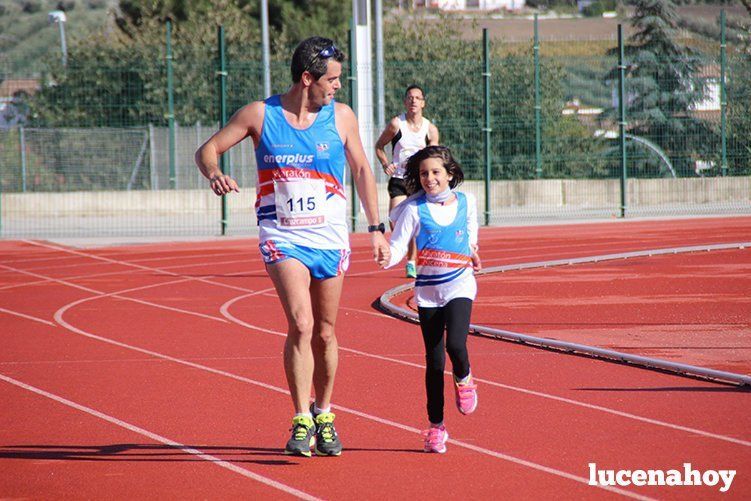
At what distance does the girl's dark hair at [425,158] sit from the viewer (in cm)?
670

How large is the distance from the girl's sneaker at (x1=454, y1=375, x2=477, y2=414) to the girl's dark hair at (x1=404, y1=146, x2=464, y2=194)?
111 cm

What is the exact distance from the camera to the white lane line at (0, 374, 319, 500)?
577 cm

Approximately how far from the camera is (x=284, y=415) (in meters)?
7.39

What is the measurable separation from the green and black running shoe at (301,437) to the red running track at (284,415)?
0.08 m

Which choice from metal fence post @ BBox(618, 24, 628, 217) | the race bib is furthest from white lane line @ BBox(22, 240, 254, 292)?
metal fence post @ BBox(618, 24, 628, 217)

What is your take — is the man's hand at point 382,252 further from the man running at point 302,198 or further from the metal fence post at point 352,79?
the metal fence post at point 352,79

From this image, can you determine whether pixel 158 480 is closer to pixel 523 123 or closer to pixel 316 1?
pixel 523 123

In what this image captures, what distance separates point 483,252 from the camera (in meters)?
18.4

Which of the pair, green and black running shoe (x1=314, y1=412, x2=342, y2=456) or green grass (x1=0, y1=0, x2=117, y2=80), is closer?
green and black running shoe (x1=314, y1=412, x2=342, y2=456)

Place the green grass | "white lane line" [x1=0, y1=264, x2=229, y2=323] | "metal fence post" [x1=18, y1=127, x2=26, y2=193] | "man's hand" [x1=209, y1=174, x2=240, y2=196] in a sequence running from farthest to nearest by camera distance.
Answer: the green grass, "metal fence post" [x1=18, y1=127, x2=26, y2=193], "white lane line" [x1=0, y1=264, x2=229, y2=323], "man's hand" [x1=209, y1=174, x2=240, y2=196]

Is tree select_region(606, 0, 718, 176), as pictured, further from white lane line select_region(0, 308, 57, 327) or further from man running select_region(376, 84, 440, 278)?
white lane line select_region(0, 308, 57, 327)

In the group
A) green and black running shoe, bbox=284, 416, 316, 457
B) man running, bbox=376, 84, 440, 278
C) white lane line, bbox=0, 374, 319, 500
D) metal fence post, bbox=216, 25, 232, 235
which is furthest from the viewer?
metal fence post, bbox=216, 25, 232, 235

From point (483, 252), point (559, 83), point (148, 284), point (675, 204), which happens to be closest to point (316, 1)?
point (559, 83)

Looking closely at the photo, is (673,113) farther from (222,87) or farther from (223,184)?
(223,184)
